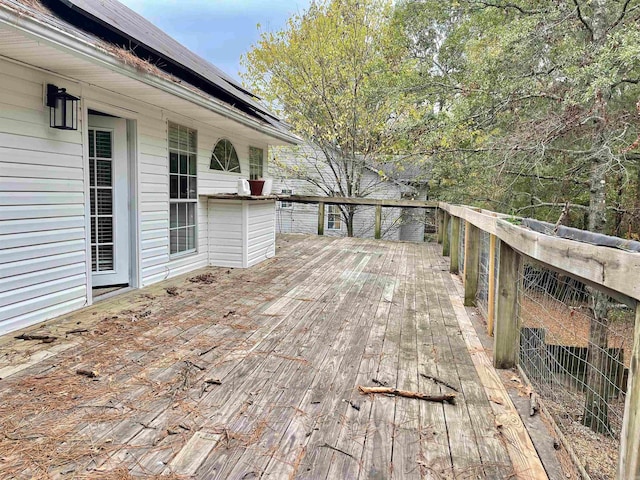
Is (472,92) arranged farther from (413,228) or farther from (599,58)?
(413,228)

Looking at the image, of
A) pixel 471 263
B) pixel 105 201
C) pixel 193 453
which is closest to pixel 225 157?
pixel 105 201

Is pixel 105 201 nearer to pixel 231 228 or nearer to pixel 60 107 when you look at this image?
pixel 60 107

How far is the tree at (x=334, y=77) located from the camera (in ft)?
37.1

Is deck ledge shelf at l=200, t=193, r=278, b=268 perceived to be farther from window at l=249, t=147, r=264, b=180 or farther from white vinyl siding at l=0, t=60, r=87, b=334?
white vinyl siding at l=0, t=60, r=87, b=334

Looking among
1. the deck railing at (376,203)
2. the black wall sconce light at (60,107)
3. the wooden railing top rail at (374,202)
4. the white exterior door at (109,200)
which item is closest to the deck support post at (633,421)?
the black wall sconce light at (60,107)

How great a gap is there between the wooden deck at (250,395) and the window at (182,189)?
1.38 metres

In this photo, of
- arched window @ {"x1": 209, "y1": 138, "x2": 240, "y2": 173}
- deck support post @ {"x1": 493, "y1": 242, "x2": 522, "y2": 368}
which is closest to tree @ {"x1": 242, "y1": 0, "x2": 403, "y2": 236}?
arched window @ {"x1": 209, "y1": 138, "x2": 240, "y2": 173}

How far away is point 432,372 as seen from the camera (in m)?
2.56

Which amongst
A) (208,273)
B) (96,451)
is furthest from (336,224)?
(96,451)

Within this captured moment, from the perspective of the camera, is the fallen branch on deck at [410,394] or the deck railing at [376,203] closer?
the fallen branch on deck at [410,394]

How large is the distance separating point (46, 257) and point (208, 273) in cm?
220

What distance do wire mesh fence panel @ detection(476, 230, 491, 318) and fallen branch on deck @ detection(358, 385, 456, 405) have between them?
65.7 inches

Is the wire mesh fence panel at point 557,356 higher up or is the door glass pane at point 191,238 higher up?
the door glass pane at point 191,238

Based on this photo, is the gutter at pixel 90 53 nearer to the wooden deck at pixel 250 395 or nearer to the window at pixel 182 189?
the window at pixel 182 189
